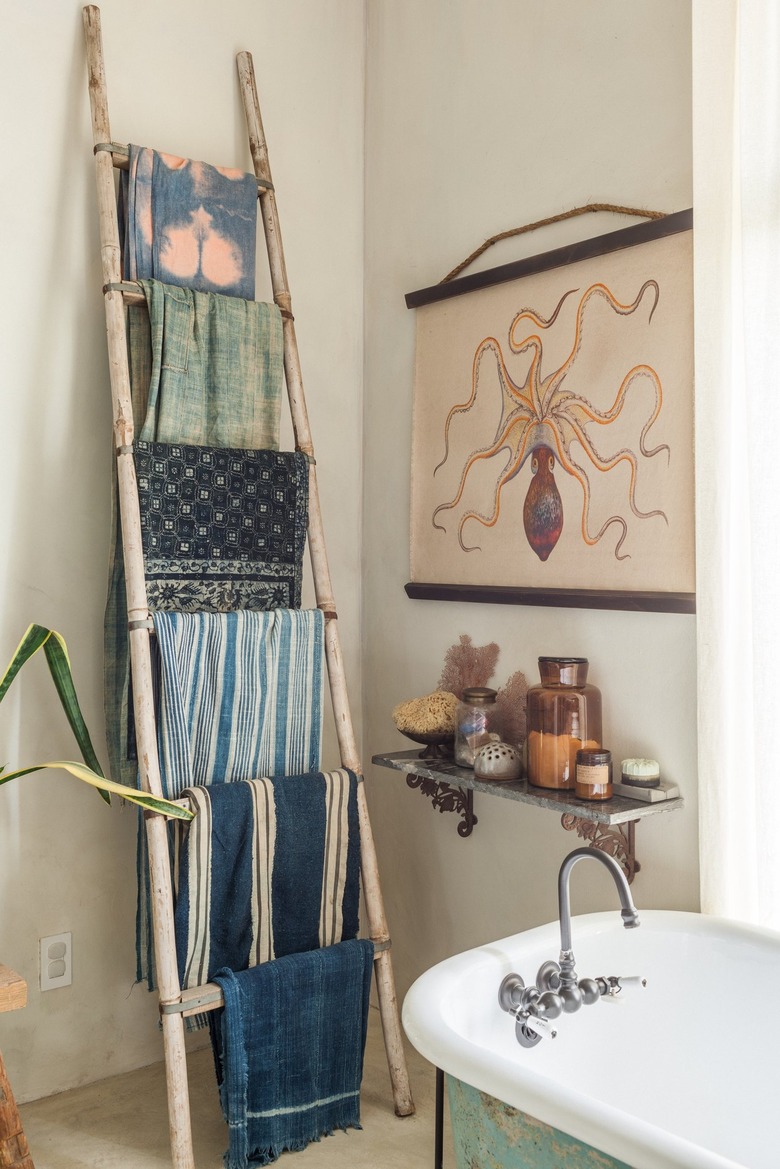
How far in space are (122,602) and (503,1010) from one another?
1072mm

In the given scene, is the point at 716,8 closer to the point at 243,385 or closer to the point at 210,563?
the point at 243,385

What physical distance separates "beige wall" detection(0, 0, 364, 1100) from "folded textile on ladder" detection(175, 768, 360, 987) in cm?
41

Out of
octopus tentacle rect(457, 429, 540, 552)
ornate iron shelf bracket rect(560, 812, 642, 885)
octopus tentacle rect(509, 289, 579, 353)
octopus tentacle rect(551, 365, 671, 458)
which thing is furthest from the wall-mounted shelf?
octopus tentacle rect(509, 289, 579, 353)

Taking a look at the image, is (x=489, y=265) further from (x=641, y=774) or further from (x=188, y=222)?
(x=641, y=774)

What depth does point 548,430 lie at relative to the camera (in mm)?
1973

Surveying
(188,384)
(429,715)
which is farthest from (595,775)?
(188,384)

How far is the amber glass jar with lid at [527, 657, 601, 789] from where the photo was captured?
5.83 ft

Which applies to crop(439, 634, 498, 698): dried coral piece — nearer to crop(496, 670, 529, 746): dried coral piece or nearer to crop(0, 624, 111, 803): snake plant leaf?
crop(496, 670, 529, 746): dried coral piece

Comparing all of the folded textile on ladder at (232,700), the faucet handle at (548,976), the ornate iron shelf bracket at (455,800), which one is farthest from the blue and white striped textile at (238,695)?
the faucet handle at (548,976)

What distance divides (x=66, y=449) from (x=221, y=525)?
1.26 ft

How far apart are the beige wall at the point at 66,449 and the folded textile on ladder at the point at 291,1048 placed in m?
0.40

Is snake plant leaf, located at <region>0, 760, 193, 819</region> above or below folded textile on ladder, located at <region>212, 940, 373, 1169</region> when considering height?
above

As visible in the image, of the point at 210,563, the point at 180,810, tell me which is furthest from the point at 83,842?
the point at 210,563

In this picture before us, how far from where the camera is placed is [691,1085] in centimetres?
148
